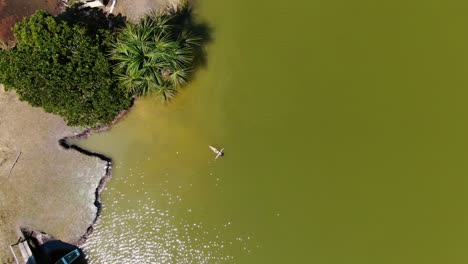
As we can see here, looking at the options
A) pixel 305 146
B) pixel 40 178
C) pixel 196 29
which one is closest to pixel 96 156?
pixel 40 178

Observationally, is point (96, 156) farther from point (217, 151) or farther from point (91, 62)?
point (217, 151)

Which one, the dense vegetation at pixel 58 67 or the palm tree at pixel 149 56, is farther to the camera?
the palm tree at pixel 149 56

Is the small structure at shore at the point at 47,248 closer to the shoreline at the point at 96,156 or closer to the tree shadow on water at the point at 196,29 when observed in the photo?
the shoreline at the point at 96,156

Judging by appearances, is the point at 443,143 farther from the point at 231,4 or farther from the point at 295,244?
the point at 231,4

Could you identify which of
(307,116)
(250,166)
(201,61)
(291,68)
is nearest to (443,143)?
(307,116)

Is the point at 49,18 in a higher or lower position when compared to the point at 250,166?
higher

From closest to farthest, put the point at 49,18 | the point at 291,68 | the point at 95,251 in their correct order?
the point at 49,18, the point at 95,251, the point at 291,68

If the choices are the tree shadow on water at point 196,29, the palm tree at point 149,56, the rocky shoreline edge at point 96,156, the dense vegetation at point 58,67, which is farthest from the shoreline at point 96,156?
the tree shadow on water at point 196,29
